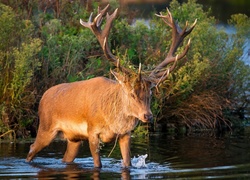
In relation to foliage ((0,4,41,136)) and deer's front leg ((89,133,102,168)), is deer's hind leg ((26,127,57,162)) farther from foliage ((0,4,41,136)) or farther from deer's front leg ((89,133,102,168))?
foliage ((0,4,41,136))

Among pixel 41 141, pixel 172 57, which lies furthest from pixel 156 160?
pixel 41 141

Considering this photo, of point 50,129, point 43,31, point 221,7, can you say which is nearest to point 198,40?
point 43,31

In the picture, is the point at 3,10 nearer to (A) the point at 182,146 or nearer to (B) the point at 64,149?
(B) the point at 64,149

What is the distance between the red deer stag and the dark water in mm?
324

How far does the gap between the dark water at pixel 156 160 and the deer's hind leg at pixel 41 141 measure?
0.42 feet

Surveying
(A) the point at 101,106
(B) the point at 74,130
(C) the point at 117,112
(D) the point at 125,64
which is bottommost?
(B) the point at 74,130

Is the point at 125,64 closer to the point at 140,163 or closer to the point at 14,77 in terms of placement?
the point at 14,77

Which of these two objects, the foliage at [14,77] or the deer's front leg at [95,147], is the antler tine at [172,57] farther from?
the foliage at [14,77]

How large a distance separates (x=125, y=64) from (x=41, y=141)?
2.30 m

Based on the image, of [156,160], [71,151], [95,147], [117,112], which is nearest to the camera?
[117,112]

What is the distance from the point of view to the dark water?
433 inches

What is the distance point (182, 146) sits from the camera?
536 inches

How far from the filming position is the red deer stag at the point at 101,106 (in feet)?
36.3

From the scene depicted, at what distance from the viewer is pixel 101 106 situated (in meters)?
11.6
